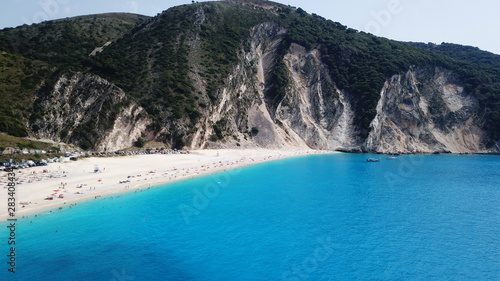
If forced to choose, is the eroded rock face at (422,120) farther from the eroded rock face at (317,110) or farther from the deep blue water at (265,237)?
the deep blue water at (265,237)

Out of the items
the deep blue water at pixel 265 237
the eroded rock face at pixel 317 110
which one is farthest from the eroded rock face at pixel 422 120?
the deep blue water at pixel 265 237

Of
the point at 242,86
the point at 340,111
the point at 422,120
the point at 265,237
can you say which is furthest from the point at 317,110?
the point at 265,237

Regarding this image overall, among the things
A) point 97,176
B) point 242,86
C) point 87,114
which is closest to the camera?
point 97,176

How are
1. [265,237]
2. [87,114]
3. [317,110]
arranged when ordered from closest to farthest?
[265,237] → [87,114] → [317,110]

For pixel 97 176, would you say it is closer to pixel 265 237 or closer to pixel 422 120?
pixel 265 237

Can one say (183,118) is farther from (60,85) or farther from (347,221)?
(347,221)

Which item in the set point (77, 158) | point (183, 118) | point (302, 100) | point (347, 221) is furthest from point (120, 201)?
point (302, 100)

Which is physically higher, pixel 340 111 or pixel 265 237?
pixel 340 111
